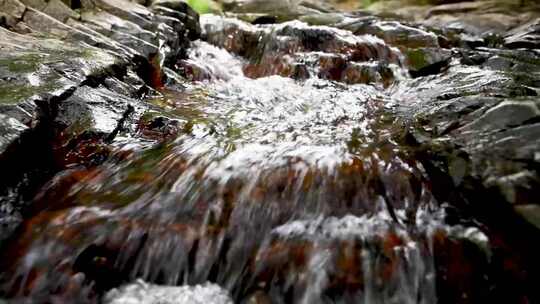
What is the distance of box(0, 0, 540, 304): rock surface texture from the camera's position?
2.51 m

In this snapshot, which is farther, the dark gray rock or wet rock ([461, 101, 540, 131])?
the dark gray rock

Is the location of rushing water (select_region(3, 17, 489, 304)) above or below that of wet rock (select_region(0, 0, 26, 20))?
below

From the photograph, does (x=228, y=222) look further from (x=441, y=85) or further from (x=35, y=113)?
(x=441, y=85)

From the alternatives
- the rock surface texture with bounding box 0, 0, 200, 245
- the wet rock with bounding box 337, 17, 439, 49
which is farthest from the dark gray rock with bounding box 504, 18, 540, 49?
the rock surface texture with bounding box 0, 0, 200, 245

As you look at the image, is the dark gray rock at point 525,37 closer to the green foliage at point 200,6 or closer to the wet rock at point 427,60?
the wet rock at point 427,60

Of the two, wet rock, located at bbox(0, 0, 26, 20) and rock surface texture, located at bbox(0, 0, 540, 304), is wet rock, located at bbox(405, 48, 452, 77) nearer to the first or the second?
rock surface texture, located at bbox(0, 0, 540, 304)

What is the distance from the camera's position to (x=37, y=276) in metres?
2.58

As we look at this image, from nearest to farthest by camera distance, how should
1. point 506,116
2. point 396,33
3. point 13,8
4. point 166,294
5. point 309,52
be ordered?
point 166,294 → point 506,116 → point 13,8 → point 309,52 → point 396,33

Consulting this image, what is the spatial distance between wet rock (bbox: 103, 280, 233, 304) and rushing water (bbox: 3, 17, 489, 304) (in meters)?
0.05

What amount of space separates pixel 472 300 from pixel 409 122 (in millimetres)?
2220

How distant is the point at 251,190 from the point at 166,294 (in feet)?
3.23

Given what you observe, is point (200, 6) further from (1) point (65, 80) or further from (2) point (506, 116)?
(2) point (506, 116)

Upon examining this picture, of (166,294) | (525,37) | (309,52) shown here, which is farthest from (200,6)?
(166,294)

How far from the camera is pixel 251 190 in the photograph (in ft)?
10.2
